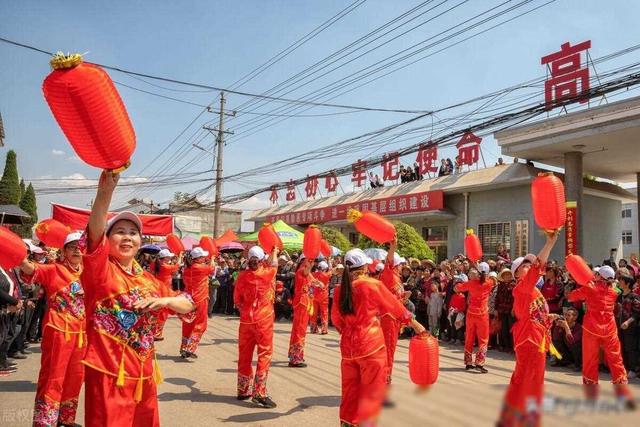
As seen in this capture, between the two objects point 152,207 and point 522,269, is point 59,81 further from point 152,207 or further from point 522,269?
point 152,207

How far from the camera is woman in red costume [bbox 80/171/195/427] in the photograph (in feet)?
8.66

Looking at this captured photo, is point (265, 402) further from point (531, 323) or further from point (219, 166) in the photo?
point (219, 166)

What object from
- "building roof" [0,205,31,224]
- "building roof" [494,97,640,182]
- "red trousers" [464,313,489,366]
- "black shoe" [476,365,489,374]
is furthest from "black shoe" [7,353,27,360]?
"building roof" [494,97,640,182]

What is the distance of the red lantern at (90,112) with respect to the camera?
2.29 m

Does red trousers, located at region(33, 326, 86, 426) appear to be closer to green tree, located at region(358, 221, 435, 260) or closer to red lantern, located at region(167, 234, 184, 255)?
red lantern, located at region(167, 234, 184, 255)

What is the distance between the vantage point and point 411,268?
1370cm

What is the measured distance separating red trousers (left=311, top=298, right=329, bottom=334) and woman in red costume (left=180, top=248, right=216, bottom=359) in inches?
138

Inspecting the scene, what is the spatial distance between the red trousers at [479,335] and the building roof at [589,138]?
7.87 meters

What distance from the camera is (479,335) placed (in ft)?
27.6

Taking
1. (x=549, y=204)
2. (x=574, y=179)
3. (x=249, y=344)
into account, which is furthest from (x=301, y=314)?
(x=574, y=179)

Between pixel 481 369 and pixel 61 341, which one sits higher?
pixel 61 341

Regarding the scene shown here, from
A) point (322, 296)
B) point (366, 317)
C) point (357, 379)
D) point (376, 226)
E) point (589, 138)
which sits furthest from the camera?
point (589, 138)

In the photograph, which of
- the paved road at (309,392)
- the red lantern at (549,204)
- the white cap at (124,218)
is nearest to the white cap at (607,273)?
the paved road at (309,392)

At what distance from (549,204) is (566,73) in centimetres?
1120
